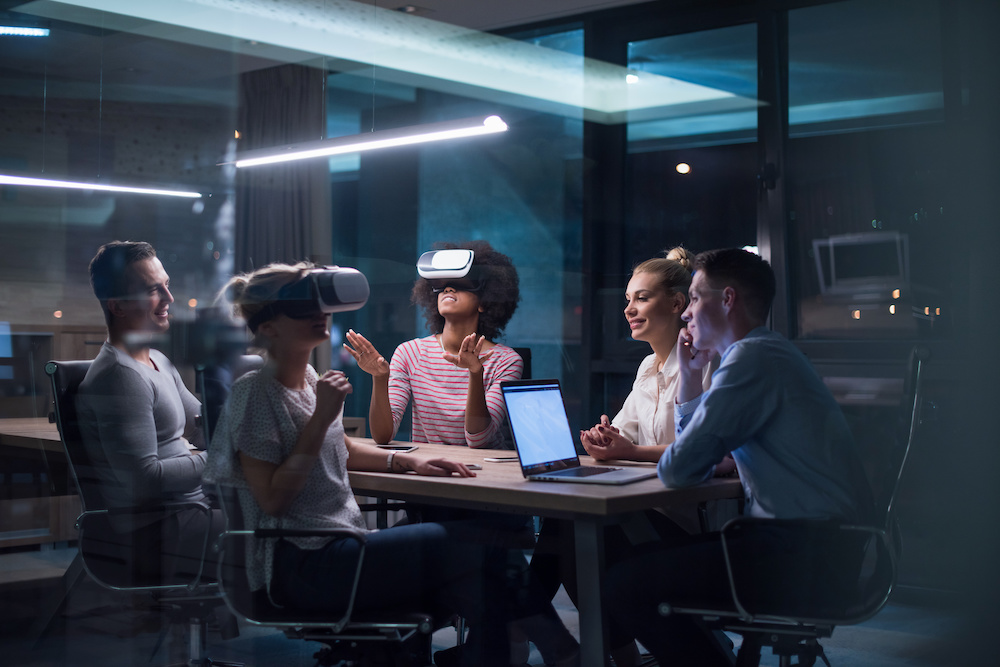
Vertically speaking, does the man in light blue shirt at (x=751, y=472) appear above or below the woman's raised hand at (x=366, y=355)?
below

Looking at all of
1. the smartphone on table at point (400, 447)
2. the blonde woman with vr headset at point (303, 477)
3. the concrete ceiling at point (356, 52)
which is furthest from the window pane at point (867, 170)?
the blonde woman with vr headset at point (303, 477)

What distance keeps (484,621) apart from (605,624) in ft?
1.20

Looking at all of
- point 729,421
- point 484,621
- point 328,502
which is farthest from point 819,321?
point 328,502

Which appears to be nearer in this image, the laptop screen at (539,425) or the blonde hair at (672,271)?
the laptop screen at (539,425)

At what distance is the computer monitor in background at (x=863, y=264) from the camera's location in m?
3.88

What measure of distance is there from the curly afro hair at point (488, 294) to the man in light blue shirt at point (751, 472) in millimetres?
1246

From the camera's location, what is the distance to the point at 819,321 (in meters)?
4.06

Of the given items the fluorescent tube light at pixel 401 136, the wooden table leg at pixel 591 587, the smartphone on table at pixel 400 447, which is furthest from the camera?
the fluorescent tube light at pixel 401 136

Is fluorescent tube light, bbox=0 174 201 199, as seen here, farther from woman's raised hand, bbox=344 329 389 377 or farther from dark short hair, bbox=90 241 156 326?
woman's raised hand, bbox=344 329 389 377

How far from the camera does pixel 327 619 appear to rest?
→ 6.60ft

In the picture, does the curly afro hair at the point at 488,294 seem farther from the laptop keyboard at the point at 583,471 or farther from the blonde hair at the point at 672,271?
the laptop keyboard at the point at 583,471

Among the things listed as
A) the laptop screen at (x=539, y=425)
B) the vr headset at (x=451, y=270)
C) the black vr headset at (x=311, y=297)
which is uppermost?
the vr headset at (x=451, y=270)

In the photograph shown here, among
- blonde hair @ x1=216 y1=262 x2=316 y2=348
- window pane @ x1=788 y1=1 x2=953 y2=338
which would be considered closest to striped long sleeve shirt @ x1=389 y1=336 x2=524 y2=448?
blonde hair @ x1=216 y1=262 x2=316 y2=348

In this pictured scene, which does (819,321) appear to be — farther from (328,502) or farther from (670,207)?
(328,502)
